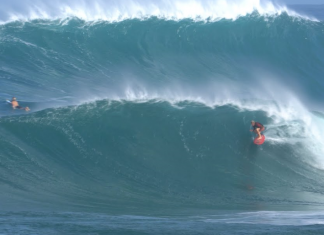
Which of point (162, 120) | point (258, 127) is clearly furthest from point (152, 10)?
point (258, 127)

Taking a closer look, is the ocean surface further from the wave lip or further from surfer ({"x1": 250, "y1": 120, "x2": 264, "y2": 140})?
surfer ({"x1": 250, "y1": 120, "x2": 264, "y2": 140})

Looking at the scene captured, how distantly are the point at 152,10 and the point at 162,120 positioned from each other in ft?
46.8

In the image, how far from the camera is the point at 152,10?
93.4 feet

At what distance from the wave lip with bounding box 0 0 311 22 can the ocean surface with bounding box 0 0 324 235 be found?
0.31ft

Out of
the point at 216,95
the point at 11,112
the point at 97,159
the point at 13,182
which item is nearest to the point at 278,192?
the point at 97,159

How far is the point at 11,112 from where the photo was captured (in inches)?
660

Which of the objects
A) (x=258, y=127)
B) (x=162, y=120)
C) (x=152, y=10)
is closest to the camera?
(x=258, y=127)

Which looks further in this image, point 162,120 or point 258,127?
point 162,120

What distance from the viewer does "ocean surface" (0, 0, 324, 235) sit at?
10375mm

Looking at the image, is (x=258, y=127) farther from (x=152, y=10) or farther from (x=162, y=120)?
(x=152, y=10)

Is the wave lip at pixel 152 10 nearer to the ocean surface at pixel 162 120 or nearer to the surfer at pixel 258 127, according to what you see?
the ocean surface at pixel 162 120

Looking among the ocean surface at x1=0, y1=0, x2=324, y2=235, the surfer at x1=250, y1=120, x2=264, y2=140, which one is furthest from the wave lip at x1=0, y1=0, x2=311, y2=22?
the surfer at x1=250, y1=120, x2=264, y2=140

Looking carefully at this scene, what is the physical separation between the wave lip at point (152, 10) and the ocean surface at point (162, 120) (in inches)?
3.8

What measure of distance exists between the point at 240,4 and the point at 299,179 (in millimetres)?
17042
